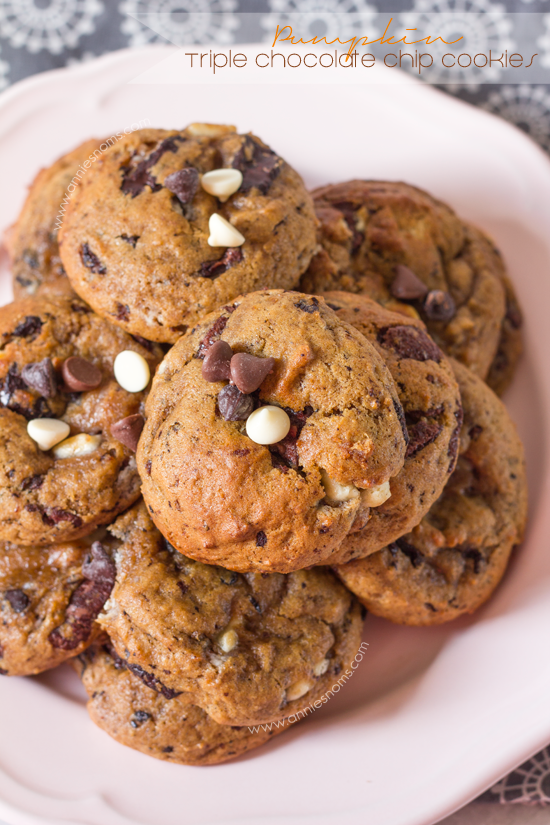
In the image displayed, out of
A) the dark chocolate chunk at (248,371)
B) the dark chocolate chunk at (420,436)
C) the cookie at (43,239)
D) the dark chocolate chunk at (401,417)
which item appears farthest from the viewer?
the cookie at (43,239)

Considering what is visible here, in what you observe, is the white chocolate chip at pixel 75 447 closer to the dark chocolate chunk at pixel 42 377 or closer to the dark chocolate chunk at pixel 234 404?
the dark chocolate chunk at pixel 42 377

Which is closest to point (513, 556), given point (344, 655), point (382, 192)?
point (344, 655)

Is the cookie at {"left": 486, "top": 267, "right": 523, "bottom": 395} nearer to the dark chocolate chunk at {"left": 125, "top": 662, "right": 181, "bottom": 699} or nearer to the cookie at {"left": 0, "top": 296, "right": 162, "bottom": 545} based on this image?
the cookie at {"left": 0, "top": 296, "right": 162, "bottom": 545}

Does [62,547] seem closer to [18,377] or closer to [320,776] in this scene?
[18,377]

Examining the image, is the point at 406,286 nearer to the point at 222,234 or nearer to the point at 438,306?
the point at 438,306

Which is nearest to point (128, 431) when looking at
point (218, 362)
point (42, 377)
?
point (42, 377)

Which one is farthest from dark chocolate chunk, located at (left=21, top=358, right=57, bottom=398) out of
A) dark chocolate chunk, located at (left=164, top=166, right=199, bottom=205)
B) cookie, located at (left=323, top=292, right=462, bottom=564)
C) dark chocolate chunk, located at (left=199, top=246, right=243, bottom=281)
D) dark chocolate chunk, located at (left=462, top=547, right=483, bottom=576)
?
dark chocolate chunk, located at (left=462, top=547, right=483, bottom=576)

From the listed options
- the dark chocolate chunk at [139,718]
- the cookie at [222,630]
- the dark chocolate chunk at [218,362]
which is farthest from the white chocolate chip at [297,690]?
the dark chocolate chunk at [218,362]
